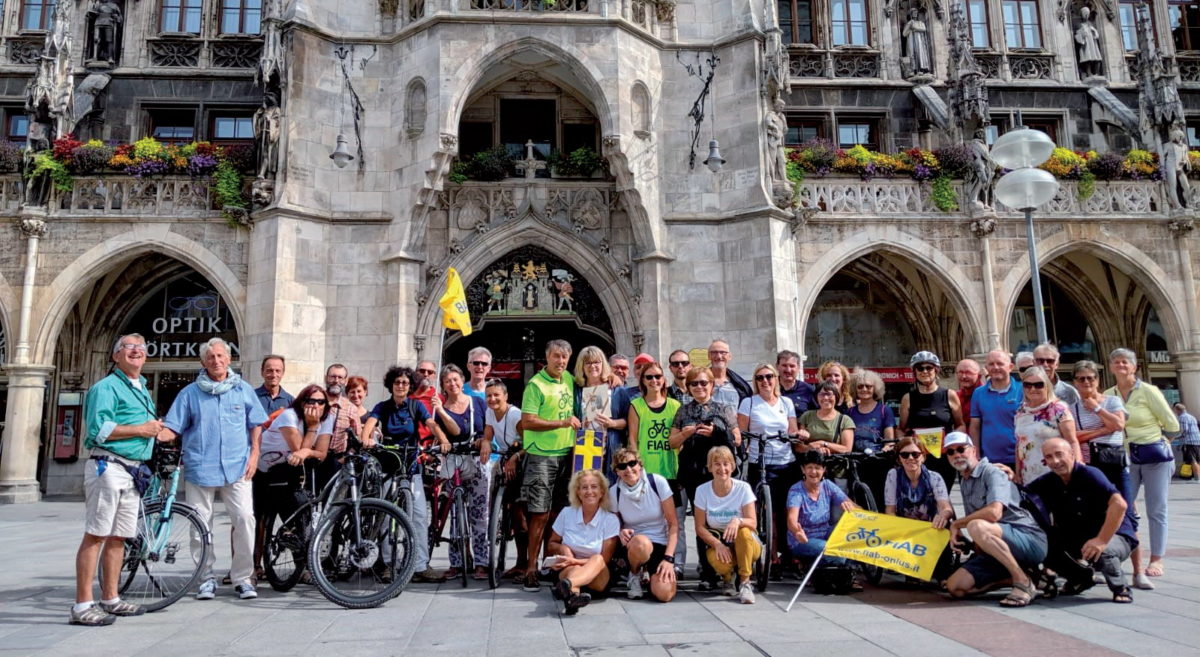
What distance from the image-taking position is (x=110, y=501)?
4.95 metres

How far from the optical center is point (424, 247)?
1473 cm

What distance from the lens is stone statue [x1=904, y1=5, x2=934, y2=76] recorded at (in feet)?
60.8

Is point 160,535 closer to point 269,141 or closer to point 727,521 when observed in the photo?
point 727,521

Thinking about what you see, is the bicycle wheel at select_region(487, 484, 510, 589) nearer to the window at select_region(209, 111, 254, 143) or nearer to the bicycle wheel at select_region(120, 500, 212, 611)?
the bicycle wheel at select_region(120, 500, 212, 611)

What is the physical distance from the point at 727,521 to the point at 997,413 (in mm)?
2486

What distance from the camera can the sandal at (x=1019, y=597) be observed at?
5.07 meters

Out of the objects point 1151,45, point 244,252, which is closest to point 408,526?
point 244,252

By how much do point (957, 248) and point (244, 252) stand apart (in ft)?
47.6

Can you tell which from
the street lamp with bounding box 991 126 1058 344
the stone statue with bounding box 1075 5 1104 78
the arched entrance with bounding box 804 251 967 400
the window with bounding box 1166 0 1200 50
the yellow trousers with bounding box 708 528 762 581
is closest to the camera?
the yellow trousers with bounding box 708 528 762 581

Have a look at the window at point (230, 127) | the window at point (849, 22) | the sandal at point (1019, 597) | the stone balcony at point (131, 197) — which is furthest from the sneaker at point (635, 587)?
the window at point (849, 22)

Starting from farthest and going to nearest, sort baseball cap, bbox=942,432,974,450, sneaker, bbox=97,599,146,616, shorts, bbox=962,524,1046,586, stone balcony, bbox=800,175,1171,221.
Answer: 1. stone balcony, bbox=800,175,1171,221
2. baseball cap, bbox=942,432,974,450
3. shorts, bbox=962,524,1046,586
4. sneaker, bbox=97,599,146,616

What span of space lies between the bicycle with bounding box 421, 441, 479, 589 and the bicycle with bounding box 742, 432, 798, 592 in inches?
89.6

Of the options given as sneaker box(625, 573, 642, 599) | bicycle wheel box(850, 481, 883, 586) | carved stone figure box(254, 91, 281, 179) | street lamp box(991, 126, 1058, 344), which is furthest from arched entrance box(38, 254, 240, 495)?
street lamp box(991, 126, 1058, 344)

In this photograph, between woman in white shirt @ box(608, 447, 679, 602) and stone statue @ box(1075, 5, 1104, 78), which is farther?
stone statue @ box(1075, 5, 1104, 78)
